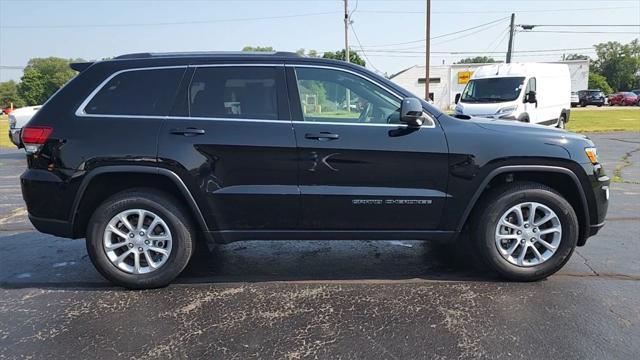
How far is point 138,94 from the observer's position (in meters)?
4.07

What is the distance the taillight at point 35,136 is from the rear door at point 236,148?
0.93m

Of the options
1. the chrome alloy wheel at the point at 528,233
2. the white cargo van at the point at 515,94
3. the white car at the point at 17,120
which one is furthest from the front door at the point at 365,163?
the white cargo van at the point at 515,94

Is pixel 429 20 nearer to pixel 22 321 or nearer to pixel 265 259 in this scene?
pixel 265 259

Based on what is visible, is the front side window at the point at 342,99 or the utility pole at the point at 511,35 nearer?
the front side window at the point at 342,99

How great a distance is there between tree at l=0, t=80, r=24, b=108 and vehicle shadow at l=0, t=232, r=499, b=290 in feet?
409

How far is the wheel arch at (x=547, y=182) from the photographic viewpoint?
3.99m

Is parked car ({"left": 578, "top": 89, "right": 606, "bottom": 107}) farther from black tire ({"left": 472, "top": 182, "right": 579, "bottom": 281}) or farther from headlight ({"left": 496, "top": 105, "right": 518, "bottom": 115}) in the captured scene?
black tire ({"left": 472, "top": 182, "right": 579, "bottom": 281})

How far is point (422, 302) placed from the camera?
380cm

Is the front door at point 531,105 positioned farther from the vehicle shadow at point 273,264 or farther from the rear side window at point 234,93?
the rear side window at point 234,93

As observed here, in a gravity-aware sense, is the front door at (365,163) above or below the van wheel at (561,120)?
above

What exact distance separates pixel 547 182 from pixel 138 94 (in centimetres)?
349

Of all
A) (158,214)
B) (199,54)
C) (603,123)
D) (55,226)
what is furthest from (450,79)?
(55,226)

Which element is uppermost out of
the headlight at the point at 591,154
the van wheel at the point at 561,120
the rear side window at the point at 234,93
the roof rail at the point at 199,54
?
the roof rail at the point at 199,54

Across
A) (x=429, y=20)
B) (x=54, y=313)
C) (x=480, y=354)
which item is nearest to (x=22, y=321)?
(x=54, y=313)
